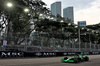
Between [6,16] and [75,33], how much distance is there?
1038 inches

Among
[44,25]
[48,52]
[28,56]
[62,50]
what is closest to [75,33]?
[44,25]

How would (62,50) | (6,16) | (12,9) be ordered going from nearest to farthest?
(62,50) → (12,9) → (6,16)

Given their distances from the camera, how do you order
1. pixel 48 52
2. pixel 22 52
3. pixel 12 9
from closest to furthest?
pixel 22 52 < pixel 48 52 < pixel 12 9

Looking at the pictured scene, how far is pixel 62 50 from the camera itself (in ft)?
82.6

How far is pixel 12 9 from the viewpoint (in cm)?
2895

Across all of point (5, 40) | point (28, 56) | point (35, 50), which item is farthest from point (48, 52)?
point (5, 40)

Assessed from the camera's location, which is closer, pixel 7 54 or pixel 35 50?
pixel 7 54

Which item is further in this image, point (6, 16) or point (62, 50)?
point (6, 16)

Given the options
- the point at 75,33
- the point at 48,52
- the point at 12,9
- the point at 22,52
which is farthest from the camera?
the point at 75,33

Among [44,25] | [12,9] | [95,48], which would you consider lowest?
[95,48]

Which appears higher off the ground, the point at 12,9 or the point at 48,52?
the point at 12,9

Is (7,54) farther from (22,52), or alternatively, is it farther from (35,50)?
(35,50)

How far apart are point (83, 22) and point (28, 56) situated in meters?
22.4

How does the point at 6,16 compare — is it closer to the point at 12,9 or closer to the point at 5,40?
the point at 12,9
